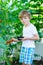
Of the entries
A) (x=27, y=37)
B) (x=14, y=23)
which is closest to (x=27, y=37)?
(x=27, y=37)

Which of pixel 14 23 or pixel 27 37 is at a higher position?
pixel 14 23

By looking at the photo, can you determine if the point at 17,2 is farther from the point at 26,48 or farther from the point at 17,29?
the point at 26,48

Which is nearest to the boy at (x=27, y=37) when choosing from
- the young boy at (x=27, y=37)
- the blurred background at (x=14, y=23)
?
the young boy at (x=27, y=37)

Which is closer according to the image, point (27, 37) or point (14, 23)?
point (27, 37)

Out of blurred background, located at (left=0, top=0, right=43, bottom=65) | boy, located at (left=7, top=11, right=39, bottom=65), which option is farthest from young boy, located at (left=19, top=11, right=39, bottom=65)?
blurred background, located at (left=0, top=0, right=43, bottom=65)

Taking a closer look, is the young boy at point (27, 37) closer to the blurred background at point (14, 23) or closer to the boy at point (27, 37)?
the boy at point (27, 37)

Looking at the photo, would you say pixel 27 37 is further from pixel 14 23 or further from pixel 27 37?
pixel 14 23

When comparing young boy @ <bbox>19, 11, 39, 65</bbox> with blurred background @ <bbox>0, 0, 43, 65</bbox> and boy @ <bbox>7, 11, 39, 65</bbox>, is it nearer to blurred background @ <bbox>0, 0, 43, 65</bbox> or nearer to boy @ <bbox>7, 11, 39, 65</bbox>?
boy @ <bbox>7, 11, 39, 65</bbox>

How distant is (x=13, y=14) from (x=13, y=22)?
0.12 m

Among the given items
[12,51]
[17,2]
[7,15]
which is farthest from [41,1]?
[12,51]

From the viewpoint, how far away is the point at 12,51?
11.2ft

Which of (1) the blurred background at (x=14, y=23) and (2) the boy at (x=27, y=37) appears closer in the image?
(2) the boy at (x=27, y=37)

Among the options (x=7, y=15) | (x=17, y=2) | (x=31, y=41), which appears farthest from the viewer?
(x=17, y=2)

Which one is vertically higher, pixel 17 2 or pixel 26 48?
pixel 17 2
